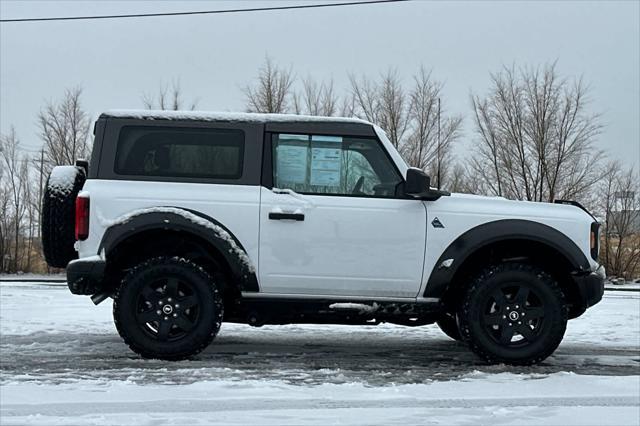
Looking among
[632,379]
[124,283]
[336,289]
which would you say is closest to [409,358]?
[336,289]

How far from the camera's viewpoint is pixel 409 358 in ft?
18.5

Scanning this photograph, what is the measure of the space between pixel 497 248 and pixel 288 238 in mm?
1750

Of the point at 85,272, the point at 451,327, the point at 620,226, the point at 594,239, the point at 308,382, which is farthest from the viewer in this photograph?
the point at 620,226

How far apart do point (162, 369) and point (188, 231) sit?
106 cm

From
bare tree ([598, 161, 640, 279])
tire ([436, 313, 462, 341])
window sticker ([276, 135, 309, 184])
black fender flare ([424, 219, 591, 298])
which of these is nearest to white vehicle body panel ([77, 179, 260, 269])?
window sticker ([276, 135, 309, 184])

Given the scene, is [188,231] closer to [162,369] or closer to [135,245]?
[135,245]

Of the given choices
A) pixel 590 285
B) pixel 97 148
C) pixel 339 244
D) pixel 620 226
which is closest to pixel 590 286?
pixel 590 285

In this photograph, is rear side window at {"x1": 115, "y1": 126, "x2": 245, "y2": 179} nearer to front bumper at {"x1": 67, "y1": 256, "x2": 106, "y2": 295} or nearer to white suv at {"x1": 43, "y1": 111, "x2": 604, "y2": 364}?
white suv at {"x1": 43, "y1": 111, "x2": 604, "y2": 364}

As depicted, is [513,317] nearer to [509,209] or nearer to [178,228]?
[509,209]

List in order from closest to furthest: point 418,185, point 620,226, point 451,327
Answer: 1. point 418,185
2. point 451,327
3. point 620,226

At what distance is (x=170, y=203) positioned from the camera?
17.3 feet

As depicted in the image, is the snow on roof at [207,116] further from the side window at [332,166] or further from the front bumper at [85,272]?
the front bumper at [85,272]

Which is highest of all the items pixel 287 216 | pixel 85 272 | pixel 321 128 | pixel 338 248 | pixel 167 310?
pixel 321 128

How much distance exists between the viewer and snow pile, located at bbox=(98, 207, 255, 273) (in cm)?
518
